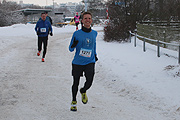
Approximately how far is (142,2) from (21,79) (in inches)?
536

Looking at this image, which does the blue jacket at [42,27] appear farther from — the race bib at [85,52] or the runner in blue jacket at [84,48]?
the race bib at [85,52]

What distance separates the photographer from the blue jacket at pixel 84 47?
4.71 metres

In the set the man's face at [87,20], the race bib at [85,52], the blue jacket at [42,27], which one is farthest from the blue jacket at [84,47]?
the blue jacket at [42,27]

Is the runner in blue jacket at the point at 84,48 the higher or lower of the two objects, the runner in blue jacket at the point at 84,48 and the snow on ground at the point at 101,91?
the higher

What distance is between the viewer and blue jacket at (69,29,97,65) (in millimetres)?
4711

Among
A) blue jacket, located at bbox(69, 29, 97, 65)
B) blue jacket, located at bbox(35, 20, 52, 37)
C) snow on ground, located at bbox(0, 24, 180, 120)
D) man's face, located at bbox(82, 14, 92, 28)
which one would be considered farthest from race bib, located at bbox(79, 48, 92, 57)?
blue jacket, located at bbox(35, 20, 52, 37)

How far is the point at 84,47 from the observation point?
476cm

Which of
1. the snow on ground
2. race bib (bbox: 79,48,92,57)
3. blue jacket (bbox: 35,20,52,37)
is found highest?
blue jacket (bbox: 35,20,52,37)

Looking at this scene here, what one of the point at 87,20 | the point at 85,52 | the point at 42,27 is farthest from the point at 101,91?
the point at 42,27

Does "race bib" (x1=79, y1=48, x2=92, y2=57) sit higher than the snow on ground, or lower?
higher

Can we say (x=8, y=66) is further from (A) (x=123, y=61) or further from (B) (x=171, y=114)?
(B) (x=171, y=114)

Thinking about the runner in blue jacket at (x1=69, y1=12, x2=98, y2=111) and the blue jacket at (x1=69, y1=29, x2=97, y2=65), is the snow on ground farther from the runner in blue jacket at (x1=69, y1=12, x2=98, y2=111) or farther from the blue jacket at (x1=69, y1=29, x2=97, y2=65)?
the blue jacket at (x1=69, y1=29, x2=97, y2=65)

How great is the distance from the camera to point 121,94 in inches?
247

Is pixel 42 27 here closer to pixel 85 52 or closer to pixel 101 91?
pixel 101 91
